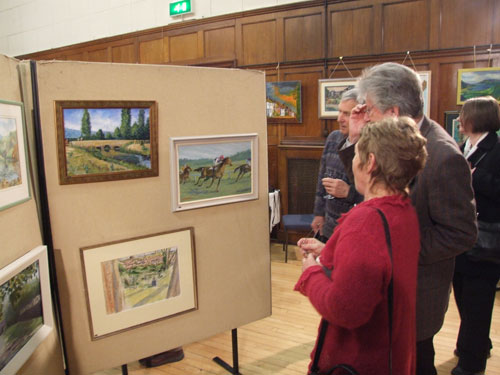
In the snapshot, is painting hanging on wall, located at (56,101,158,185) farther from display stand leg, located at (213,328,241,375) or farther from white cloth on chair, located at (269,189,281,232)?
white cloth on chair, located at (269,189,281,232)

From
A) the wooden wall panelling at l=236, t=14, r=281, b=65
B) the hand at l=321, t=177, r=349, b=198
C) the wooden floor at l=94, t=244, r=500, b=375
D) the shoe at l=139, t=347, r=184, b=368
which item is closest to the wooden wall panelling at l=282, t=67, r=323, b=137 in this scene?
the wooden wall panelling at l=236, t=14, r=281, b=65

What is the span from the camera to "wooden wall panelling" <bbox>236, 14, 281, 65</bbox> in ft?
18.3

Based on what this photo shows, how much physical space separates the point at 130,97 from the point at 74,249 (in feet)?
2.36

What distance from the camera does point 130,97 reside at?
1.86 metres

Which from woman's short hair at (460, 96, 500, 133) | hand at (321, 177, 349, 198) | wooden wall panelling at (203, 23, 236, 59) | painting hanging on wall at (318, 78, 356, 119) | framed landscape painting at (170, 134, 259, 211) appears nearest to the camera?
framed landscape painting at (170, 134, 259, 211)

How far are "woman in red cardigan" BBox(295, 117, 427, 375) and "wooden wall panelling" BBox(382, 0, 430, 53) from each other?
4.06 m

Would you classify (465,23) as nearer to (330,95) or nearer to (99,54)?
(330,95)

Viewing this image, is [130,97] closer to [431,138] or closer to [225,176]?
[225,176]

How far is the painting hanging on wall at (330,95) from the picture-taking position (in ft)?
17.0

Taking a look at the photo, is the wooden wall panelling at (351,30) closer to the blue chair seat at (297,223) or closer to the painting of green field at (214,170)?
the blue chair seat at (297,223)

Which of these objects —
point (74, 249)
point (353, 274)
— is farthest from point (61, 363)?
point (353, 274)

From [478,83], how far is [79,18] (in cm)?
649

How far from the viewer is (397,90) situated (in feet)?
5.27

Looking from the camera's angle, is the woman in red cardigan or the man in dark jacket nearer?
the woman in red cardigan
